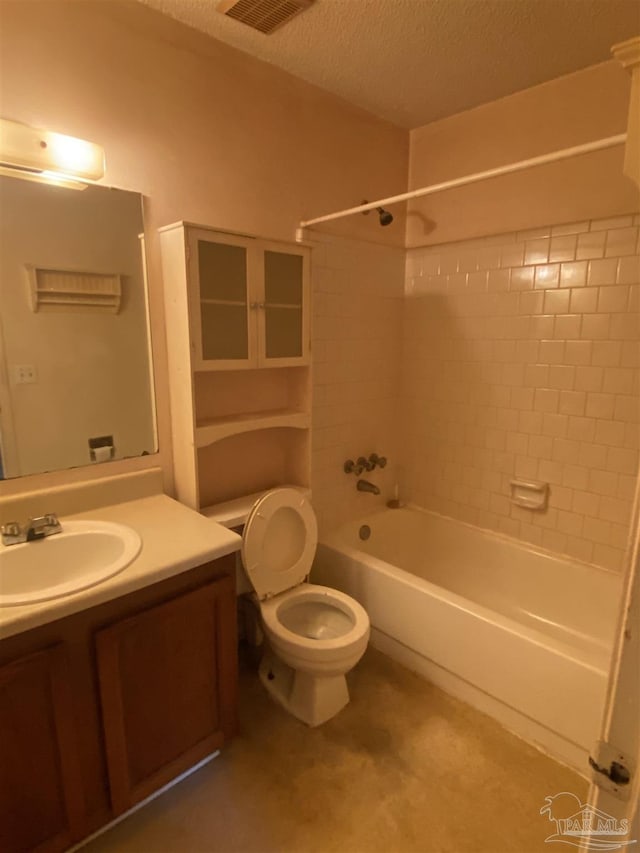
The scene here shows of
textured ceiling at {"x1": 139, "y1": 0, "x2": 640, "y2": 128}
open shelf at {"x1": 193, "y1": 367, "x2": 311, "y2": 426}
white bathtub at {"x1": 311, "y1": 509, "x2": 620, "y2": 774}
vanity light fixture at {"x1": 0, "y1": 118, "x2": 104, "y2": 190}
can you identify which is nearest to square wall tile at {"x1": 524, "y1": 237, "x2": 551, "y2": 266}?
textured ceiling at {"x1": 139, "y1": 0, "x2": 640, "y2": 128}

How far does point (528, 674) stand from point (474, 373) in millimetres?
1437

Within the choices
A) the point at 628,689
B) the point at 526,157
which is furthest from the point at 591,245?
the point at 628,689

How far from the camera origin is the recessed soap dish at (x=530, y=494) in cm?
234

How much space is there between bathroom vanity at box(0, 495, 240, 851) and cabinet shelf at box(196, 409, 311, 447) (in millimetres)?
328

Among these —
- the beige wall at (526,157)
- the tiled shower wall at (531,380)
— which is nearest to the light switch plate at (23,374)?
the tiled shower wall at (531,380)

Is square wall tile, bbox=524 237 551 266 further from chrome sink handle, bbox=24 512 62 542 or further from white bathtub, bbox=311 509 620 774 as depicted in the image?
chrome sink handle, bbox=24 512 62 542

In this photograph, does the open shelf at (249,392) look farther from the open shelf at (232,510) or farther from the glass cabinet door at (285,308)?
the open shelf at (232,510)

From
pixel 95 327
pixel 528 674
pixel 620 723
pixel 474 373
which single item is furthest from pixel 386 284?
pixel 620 723

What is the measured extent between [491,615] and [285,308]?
1495mm

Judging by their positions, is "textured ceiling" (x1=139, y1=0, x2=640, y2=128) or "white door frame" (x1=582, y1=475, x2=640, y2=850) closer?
"white door frame" (x1=582, y1=475, x2=640, y2=850)

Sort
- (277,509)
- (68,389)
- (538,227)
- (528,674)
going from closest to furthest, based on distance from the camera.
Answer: (68,389), (528,674), (277,509), (538,227)

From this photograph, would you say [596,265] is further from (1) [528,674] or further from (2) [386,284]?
(1) [528,674]

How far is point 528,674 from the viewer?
1738 millimetres

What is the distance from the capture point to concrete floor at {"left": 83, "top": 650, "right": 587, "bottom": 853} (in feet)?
4.72
